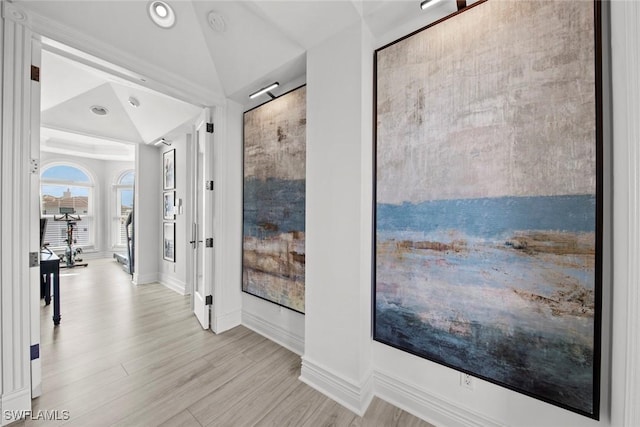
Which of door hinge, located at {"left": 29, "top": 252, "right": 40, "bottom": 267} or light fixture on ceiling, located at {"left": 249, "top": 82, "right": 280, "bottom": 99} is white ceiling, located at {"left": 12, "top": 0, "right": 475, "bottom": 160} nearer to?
light fixture on ceiling, located at {"left": 249, "top": 82, "right": 280, "bottom": 99}

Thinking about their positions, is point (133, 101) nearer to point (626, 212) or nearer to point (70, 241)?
point (70, 241)

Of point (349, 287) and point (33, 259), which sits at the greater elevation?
point (33, 259)

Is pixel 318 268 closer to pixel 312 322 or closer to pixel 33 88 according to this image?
pixel 312 322

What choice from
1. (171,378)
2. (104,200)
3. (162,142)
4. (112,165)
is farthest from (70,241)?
(171,378)

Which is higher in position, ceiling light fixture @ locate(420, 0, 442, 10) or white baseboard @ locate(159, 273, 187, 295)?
ceiling light fixture @ locate(420, 0, 442, 10)

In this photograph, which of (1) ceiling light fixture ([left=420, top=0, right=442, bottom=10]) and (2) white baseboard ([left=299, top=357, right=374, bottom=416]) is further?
(2) white baseboard ([left=299, top=357, right=374, bottom=416])

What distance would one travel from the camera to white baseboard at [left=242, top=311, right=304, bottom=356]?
2283mm

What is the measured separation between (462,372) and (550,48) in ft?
5.83

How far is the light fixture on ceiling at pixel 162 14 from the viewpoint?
1.87 meters

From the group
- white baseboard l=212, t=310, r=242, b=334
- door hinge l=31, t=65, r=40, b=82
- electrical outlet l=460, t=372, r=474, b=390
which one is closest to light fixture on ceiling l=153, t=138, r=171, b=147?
door hinge l=31, t=65, r=40, b=82

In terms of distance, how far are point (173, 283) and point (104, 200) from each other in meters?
4.77

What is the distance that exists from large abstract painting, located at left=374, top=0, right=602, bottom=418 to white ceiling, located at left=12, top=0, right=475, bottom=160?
335 millimetres

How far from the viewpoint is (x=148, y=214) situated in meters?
4.50

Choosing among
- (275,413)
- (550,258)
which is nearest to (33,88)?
(275,413)
